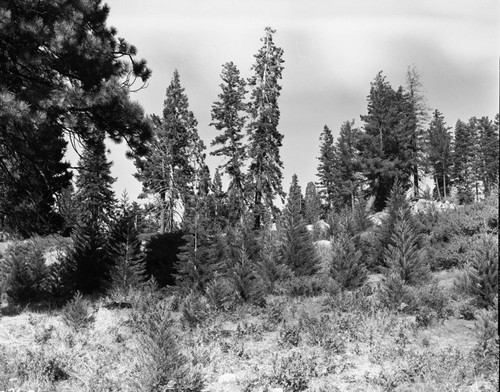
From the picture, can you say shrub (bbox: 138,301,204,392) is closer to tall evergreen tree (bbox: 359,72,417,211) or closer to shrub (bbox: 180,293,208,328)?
shrub (bbox: 180,293,208,328)

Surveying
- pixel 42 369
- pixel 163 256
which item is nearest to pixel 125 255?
pixel 163 256

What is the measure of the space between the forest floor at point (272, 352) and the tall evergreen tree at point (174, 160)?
20.4 meters

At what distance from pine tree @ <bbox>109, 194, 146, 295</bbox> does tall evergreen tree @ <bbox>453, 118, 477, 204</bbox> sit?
2416 inches

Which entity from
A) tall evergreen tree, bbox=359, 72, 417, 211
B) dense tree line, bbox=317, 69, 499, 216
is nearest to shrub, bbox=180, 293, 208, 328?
dense tree line, bbox=317, 69, 499, 216

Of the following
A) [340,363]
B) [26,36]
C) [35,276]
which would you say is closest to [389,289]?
[340,363]

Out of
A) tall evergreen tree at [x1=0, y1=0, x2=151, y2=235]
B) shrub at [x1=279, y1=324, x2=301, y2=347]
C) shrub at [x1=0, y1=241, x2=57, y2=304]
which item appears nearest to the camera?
shrub at [x1=279, y1=324, x2=301, y2=347]

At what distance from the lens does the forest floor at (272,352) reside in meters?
5.78

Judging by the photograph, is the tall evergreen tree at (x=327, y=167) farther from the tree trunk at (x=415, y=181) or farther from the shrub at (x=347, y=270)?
the shrub at (x=347, y=270)

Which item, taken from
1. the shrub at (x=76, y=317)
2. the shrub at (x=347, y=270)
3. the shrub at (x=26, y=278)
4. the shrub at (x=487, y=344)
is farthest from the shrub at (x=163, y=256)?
the shrub at (x=487, y=344)

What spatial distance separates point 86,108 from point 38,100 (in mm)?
1541

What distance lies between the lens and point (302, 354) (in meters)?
6.89

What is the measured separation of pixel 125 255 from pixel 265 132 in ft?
55.8

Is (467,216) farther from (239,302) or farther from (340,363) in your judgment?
(340,363)

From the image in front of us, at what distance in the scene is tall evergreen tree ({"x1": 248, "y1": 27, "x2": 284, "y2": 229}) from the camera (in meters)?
27.4
